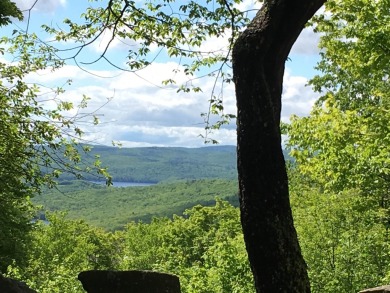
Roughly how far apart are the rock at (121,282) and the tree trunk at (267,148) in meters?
3.10

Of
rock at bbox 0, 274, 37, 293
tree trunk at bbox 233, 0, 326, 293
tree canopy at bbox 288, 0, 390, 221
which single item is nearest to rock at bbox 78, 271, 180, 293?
rock at bbox 0, 274, 37, 293

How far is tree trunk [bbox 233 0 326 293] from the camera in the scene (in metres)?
3.97

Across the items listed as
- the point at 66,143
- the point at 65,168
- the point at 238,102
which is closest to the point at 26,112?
the point at 66,143

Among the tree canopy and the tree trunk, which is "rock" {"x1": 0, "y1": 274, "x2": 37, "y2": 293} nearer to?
the tree trunk

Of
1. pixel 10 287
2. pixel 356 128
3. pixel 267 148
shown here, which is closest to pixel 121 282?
pixel 10 287

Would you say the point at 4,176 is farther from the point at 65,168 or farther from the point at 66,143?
the point at 65,168

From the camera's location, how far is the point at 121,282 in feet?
22.1

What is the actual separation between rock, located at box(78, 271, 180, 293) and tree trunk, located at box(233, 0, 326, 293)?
310 cm

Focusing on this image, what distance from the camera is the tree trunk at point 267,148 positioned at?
156 inches

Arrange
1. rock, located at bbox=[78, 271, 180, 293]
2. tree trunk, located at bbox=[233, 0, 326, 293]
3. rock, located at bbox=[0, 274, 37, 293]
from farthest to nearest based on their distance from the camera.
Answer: rock, located at bbox=[0, 274, 37, 293] → rock, located at bbox=[78, 271, 180, 293] → tree trunk, located at bbox=[233, 0, 326, 293]

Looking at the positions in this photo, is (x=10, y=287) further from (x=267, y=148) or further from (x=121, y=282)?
(x=267, y=148)

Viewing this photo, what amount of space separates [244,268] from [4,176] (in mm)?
8407

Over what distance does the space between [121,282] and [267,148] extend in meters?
3.79

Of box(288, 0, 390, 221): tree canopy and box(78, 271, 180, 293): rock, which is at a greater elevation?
box(288, 0, 390, 221): tree canopy
